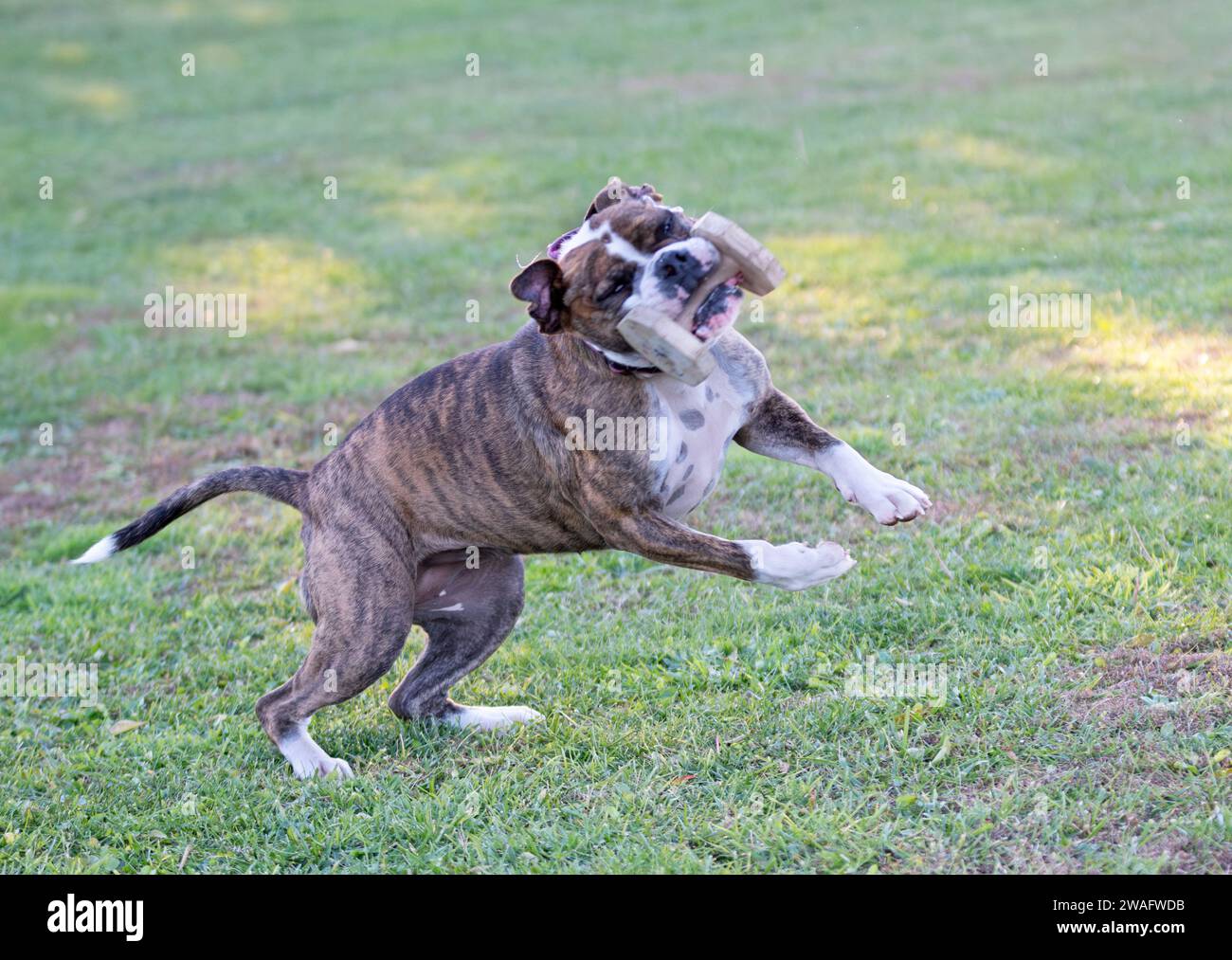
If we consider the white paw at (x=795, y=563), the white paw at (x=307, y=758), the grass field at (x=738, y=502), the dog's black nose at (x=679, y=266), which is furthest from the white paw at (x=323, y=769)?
the dog's black nose at (x=679, y=266)

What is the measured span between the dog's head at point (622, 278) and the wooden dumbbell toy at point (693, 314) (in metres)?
0.02

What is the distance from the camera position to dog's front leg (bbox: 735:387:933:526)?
4367mm

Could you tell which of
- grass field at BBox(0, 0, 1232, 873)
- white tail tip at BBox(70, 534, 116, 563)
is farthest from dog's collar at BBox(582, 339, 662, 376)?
white tail tip at BBox(70, 534, 116, 563)

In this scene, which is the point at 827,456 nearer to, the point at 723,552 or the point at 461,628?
the point at 723,552

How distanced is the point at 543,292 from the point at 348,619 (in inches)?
54.6

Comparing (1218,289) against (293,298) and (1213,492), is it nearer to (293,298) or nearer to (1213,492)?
(1213,492)

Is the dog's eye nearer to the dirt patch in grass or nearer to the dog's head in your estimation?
the dog's head

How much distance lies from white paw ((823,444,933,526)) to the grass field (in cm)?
73

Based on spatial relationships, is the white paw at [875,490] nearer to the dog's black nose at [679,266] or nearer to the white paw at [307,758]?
the dog's black nose at [679,266]

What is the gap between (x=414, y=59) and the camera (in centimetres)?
2225

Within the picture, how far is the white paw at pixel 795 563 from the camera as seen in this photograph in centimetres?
415

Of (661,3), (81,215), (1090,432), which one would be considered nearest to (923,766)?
(1090,432)
